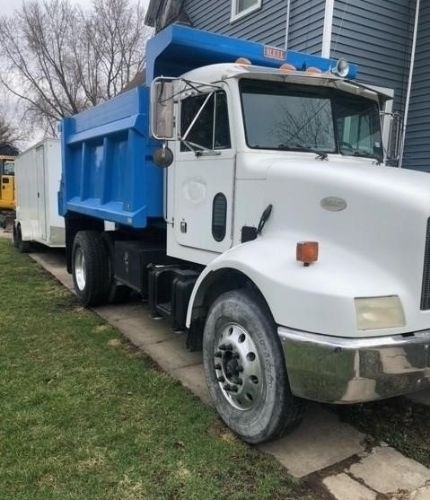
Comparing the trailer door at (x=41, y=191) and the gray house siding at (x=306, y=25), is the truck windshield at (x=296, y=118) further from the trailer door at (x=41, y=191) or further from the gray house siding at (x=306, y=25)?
the trailer door at (x=41, y=191)

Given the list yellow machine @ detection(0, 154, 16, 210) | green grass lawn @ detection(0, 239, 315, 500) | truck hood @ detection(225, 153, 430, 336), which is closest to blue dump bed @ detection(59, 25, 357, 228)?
green grass lawn @ detection(0, 239, 315, 500)

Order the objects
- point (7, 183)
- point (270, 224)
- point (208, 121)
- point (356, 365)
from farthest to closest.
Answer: point (7, 183) < point (208, 121) < point (270, 224) < point (356, 365)

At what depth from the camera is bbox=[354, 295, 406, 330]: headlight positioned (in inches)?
104

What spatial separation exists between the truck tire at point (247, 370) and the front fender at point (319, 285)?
22 cm

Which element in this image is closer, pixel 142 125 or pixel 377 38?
pixel 142 125

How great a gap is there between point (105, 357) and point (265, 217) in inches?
93.6

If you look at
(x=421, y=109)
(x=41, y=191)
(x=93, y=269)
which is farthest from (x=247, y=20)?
(x=93, y=269)

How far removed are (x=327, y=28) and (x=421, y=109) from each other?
2.23 m

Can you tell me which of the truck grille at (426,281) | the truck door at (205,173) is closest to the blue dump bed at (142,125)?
the truck door at (205,173)

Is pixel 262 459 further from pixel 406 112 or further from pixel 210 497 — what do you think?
pixel 406 112

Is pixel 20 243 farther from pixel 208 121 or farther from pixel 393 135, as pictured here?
pixel 393 135

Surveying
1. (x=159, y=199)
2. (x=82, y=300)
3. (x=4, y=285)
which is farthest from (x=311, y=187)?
(x=4, y=285)

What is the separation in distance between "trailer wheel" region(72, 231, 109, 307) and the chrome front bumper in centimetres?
425

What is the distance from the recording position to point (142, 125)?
4.83 meters
